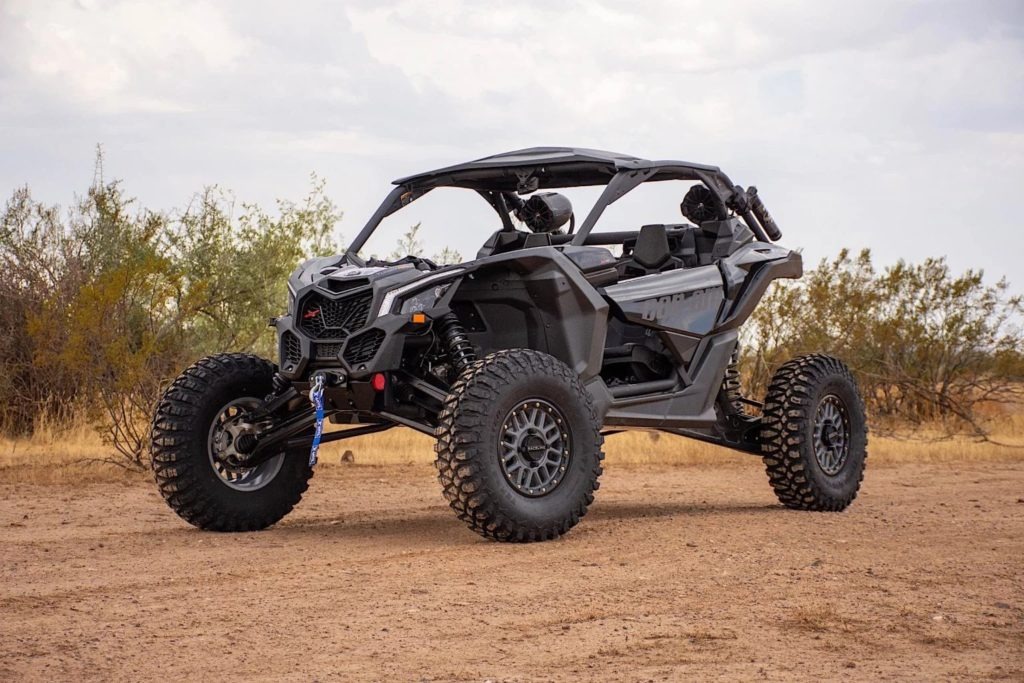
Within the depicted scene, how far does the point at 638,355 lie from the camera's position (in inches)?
384

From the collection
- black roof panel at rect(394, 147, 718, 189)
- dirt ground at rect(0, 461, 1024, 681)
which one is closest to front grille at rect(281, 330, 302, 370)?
dirt ground at rect(0, 461, 1024, 681)

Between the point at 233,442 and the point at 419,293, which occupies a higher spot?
the point at 419,293

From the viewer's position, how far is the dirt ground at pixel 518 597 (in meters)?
5.30

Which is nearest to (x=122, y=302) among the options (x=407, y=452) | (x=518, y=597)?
(x=407, y=452)

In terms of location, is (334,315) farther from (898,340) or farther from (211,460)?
(898,340)

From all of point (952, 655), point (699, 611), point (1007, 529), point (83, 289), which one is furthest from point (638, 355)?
point (83, 289)

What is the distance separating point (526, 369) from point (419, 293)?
783 millimetres

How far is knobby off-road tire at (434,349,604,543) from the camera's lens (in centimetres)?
797

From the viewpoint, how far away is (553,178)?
10.0 meters

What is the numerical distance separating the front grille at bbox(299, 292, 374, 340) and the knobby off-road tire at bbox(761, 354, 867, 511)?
134 inches

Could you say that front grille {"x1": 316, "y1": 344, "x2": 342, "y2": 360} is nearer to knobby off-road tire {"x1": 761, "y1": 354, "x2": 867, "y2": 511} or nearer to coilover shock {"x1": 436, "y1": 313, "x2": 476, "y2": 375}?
coilover shock {"x1": 436, "y1": 313, "x2": 476, "y2": 375}

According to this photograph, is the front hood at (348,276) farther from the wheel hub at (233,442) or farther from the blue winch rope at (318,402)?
the wheel hub at (233,442)

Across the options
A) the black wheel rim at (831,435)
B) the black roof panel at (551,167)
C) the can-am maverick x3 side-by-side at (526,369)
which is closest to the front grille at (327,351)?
the can-am maverick x3 side-by-side at (526,369)

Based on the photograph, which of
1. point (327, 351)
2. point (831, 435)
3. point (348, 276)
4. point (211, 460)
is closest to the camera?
point (327, 351)
